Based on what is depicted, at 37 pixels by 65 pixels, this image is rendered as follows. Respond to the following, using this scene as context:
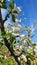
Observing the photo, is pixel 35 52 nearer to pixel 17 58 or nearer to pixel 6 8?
pixel 17 58

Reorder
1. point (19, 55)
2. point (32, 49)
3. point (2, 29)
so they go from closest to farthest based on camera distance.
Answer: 1. point (2, 29)
2. point (19, 55)
3. point (32, 49)

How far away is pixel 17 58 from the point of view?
1.19 m

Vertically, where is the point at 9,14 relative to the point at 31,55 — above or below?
above

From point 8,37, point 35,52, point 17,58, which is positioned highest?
point 8,37

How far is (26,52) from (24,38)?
113 millimetres

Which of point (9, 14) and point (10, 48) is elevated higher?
point (9, 14)

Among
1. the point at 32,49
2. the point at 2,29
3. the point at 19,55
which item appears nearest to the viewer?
the point at 2,29

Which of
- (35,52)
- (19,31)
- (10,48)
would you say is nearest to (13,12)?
(19,31)

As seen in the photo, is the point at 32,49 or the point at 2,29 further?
the point at 32,49

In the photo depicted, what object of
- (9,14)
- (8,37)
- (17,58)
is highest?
(9,14)

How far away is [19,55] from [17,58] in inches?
1.1

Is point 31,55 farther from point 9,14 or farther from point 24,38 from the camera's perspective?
point 9,14

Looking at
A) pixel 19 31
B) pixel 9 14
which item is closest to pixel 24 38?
pixel 19 31

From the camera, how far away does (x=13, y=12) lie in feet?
4.10
